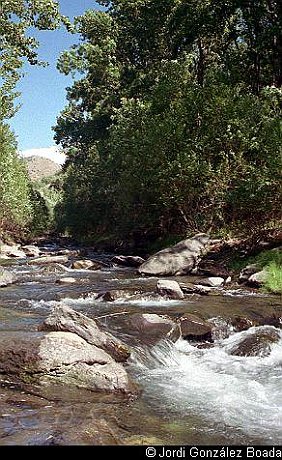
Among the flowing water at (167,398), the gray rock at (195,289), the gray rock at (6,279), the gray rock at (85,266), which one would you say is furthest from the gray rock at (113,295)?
the gray rock at (85,266)

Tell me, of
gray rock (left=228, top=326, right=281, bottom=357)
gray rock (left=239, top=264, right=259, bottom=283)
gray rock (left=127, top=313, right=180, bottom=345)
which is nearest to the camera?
gray rock (left=228, top=326, right=281, bottom=357)

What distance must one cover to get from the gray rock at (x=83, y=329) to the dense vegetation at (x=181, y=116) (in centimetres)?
1302

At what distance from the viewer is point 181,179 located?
2628 cm

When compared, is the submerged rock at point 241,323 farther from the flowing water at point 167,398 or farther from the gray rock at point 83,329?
the gray rock at point 83,329

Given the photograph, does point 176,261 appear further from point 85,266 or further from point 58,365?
point 58,365

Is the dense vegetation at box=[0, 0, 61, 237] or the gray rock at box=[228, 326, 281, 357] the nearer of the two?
the gray rock at box=[228, 326, 281, 357]

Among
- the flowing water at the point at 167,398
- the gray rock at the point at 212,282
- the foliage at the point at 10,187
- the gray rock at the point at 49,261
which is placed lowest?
the flowing water at the point at 167,398

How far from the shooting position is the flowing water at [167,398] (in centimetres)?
642

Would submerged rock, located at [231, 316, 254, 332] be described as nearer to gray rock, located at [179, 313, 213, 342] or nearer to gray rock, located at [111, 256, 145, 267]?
gray rock, located at [179, 313, 213, 342]

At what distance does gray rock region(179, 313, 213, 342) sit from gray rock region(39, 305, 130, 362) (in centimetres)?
213

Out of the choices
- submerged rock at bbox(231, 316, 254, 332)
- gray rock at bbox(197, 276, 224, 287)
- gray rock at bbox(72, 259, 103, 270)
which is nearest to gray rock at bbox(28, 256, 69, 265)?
gray rock at bbox(72, 259, 103, 270)

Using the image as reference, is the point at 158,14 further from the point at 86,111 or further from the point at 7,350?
the point at 7,350

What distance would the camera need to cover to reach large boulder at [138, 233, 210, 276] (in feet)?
72.2

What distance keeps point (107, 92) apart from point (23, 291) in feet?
115
